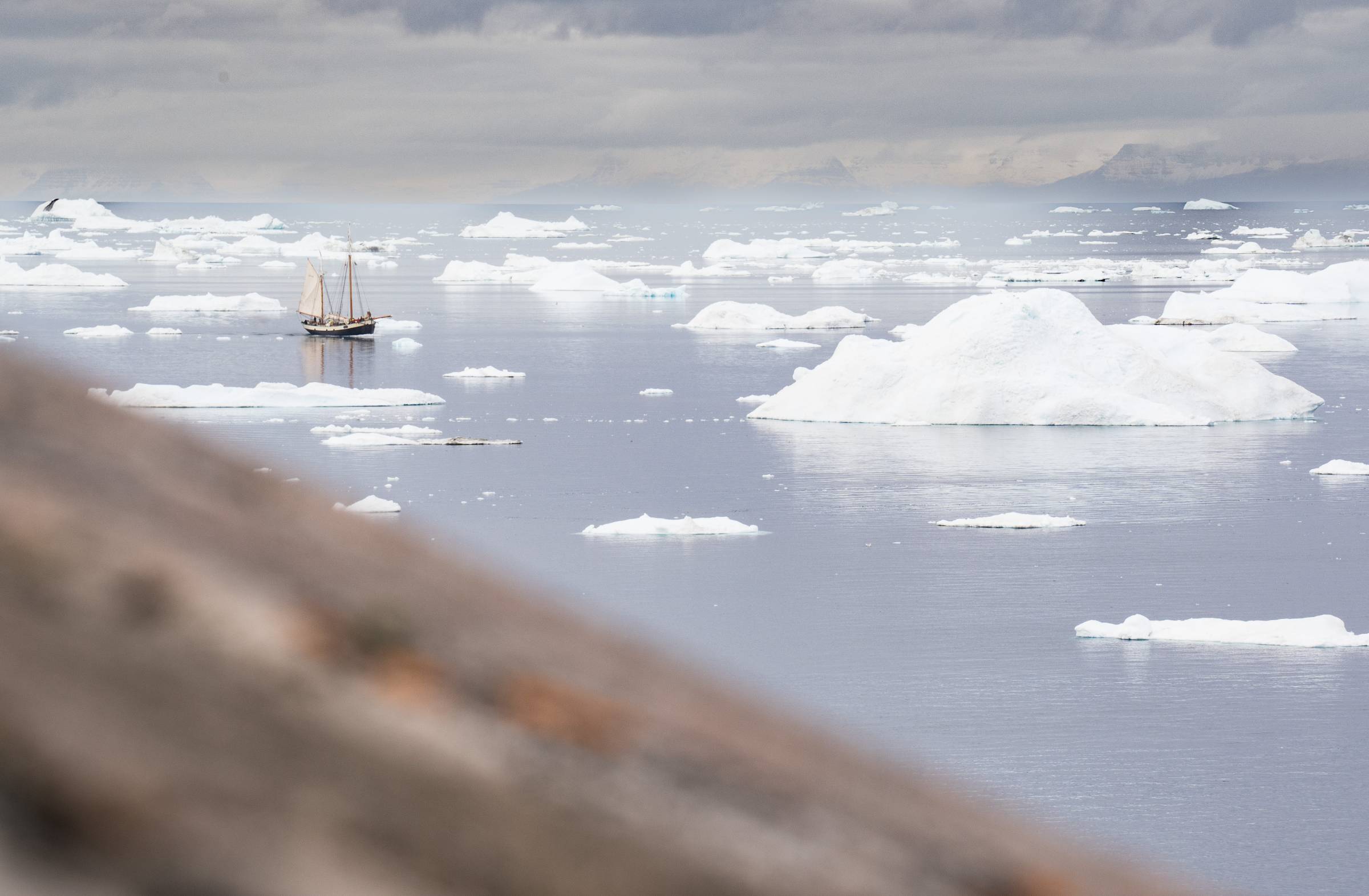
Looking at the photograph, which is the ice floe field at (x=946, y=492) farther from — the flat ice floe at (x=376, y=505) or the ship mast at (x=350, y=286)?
the ship mast at (x=350, y=286)

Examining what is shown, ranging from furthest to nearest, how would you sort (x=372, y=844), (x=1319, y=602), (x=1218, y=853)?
1. (x=1319, y=602)
2. (x=1218, y=853)
3. (x=372, y=844)

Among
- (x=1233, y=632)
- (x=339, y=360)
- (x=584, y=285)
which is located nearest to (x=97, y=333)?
(x=339, y=360)

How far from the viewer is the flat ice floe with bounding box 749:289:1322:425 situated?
4075 cm

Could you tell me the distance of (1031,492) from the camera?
34781mm

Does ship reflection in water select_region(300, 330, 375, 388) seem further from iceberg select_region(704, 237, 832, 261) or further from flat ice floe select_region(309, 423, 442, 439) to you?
iceberg select_region(704, 237, 832, 261)

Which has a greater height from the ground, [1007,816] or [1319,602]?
[1007,816]

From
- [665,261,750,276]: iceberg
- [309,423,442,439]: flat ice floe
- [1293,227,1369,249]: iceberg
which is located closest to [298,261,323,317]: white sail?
[309,423,442,439]: flat ice floe

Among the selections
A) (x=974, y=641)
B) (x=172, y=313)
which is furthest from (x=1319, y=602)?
(x=172, y=313)

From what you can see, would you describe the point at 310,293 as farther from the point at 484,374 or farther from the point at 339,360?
the point at 484,374

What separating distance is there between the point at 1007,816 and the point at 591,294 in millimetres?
90050

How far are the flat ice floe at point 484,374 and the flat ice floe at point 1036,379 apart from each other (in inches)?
431

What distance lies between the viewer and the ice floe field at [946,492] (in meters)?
20.5

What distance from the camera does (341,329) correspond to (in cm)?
6538

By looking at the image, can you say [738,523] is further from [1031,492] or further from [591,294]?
[591,294]
